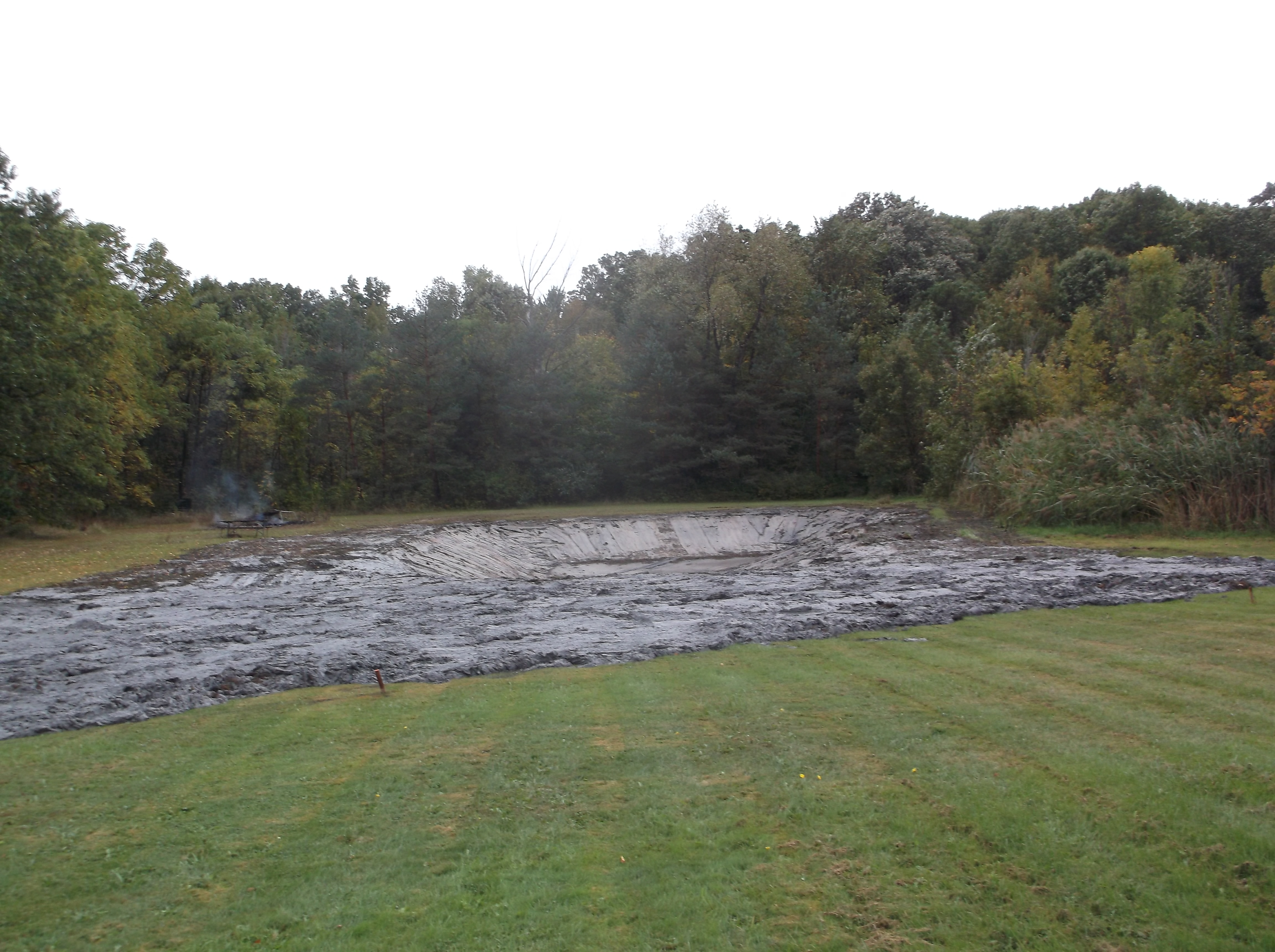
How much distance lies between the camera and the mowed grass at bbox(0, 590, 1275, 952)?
14.5 ft

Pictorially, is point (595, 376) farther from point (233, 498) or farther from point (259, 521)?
point (259, 521)

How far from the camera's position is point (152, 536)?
105 feet

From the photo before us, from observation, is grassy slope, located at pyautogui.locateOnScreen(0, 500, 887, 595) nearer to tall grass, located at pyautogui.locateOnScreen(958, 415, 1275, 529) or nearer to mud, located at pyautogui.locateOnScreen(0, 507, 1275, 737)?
mud, located at pyautogui.locateOnScreen(0, 507, 1275, 737)

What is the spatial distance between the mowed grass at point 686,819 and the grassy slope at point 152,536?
1460 cm

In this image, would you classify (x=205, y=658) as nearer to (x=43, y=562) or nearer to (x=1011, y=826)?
(x=1011, y=826)

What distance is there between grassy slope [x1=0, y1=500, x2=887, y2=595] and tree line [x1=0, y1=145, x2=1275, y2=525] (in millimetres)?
1668

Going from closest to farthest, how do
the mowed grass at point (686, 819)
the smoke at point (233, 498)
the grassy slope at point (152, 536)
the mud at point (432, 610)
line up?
1. the mowed grass at point (686, 819)
2. the mud at point (432, 610)
3. the grassy slope at point (152, 536)
4. the smoke at point (233, 498)

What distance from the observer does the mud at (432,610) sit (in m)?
10.6

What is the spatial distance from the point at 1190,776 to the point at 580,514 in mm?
34516

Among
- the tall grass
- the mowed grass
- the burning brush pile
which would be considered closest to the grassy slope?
the burning brush pile

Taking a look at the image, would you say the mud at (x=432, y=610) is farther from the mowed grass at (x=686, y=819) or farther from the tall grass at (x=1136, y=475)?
the tall grass at (x=1136, y=475)

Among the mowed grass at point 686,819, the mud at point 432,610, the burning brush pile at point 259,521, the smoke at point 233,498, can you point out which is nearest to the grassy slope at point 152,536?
the burning brush pile at point 259,521

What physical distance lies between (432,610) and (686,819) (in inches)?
435

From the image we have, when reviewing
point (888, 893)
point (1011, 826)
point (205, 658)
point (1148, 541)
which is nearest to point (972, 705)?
point (1011, 826)
